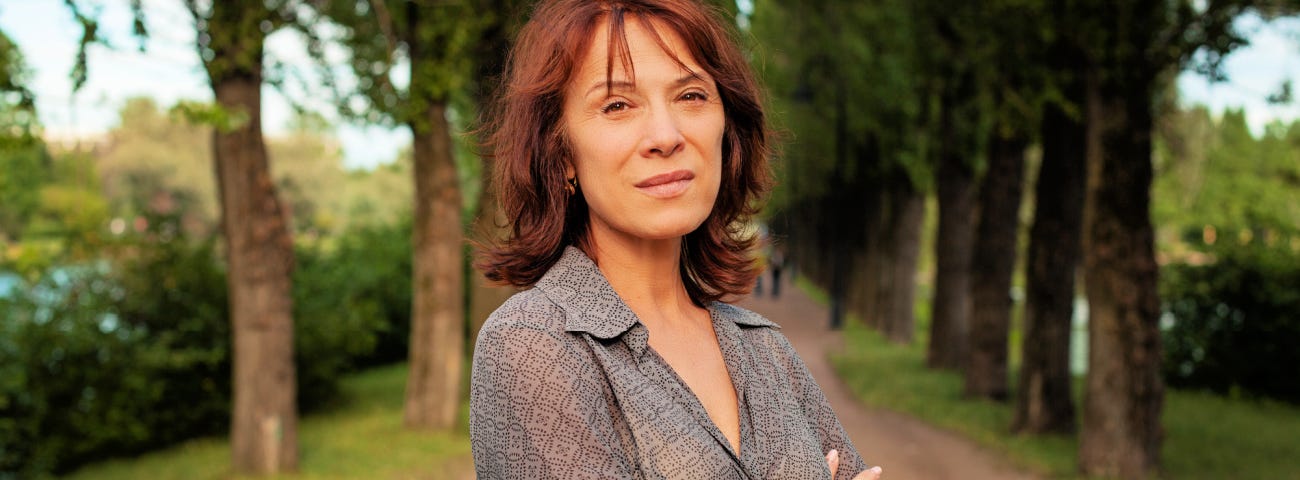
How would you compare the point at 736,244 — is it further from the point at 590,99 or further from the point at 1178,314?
the point at 1178,314

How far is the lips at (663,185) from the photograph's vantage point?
1.77 metres

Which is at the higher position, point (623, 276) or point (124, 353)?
point (623, 276)

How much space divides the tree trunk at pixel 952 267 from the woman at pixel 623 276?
51.2 feet

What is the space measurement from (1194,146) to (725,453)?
3246 cm

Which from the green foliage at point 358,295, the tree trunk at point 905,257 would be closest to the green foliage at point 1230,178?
the tree trunk at point 905,257

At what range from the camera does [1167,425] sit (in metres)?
12.7

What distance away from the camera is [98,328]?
12.4 m

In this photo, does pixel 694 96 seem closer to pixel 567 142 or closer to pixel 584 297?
pixel 567 142

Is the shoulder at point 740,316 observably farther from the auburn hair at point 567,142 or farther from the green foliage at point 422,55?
the green foliage at point 422,55

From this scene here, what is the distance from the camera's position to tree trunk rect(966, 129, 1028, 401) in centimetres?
1441

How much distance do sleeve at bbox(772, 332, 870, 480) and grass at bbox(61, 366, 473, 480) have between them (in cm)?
845

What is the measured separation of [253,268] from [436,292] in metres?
2.81

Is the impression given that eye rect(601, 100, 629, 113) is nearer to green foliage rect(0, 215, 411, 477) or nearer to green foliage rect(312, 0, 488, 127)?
green foliage rect(312, 0, 488, 127)

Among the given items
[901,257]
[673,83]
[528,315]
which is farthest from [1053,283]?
[528,315]
